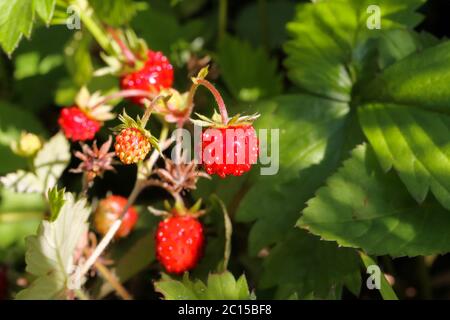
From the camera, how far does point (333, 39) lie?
4.99 feet

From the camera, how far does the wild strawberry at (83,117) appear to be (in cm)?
144

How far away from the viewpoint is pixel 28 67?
6.73 feet

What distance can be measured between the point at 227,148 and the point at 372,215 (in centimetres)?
35

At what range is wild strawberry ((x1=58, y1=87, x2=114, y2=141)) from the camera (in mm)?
1439

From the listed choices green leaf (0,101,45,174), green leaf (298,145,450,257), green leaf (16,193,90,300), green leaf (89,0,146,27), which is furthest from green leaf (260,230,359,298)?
green leaf (0,101,45,174)

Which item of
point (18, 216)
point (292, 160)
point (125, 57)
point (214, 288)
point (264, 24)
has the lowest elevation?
point (18, 216)

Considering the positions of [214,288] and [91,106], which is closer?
[214,288]

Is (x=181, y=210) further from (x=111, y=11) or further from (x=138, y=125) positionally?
(x=111, y=11)

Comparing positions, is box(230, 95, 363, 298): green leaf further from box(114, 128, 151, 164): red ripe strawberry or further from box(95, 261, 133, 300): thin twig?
box(114, 128, 151, 164): red ripe strawberry

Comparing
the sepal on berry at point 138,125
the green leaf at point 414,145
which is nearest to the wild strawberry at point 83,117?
the sepal on berry at point 138,125

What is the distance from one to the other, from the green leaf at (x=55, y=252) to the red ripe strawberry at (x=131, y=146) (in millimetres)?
255
